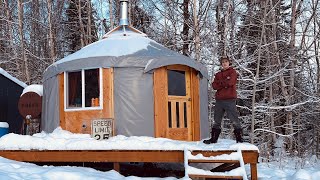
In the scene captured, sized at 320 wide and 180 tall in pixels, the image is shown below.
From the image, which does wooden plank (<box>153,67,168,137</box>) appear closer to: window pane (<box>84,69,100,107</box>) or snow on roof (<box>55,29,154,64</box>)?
snow on roof (<box>55,29,154,64</box>)

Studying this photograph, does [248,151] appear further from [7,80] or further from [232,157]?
[7,80]

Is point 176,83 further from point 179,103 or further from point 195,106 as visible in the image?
point 195,106

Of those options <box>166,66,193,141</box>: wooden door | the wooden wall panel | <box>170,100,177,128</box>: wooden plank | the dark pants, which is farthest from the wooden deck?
<box>170,100,177,128</box>: wooden plank

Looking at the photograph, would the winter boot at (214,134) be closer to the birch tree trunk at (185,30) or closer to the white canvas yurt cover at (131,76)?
the white canvas yurt cover at (131,76)

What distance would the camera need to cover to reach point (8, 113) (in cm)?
1013

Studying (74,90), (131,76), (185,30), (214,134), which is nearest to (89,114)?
(74,90)

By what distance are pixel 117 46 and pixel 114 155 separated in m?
2.55

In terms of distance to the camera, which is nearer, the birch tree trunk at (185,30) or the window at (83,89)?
the window at (83,89)

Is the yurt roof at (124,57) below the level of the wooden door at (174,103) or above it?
above

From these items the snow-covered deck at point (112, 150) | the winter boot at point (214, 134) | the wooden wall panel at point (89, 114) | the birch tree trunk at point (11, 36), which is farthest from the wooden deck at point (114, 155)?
the birch tree trunk at point (11, 36)

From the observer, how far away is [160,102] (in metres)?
6.92

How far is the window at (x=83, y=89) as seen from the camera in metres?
7.02

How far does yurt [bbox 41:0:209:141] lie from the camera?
271 inches

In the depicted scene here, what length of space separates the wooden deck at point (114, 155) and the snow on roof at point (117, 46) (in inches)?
78.0
